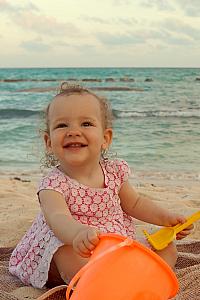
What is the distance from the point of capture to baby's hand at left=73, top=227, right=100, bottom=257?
1.44m

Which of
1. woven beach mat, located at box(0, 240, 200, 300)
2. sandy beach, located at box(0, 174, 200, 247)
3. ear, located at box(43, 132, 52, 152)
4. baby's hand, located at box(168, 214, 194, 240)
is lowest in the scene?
sandy beach, located at box(0, 174, 200, 247)

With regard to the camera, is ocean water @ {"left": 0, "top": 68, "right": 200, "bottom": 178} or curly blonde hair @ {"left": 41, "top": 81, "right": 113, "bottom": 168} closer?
curly blonde hair @ {"left": 41, "top": 81, "right": 113, "bottom": 168}

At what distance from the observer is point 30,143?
22.7 ft

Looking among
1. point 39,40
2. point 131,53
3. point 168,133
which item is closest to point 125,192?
point 168,133

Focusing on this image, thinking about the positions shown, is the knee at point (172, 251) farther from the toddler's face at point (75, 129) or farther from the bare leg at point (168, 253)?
the toddler's face at point (75, 129)

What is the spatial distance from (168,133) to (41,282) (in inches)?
240

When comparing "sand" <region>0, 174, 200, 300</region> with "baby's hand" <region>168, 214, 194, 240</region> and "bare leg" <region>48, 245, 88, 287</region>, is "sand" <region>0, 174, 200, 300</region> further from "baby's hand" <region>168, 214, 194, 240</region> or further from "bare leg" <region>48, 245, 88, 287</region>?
"baby's hand" <region>168, 214, 194, 240</region>

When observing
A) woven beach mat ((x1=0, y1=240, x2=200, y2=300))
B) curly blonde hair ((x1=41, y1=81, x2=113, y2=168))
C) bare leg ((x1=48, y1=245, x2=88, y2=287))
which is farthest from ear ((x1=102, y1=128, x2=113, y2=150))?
woven beach mat ((x1=0, y1=240, x2=200, y2=300))

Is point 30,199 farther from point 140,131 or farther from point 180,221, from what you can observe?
point 140,131

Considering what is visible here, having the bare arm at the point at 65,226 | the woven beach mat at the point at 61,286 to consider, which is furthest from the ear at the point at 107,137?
the woven beach mat at the point at 61,286

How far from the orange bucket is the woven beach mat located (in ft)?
1.59

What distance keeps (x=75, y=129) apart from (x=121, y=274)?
0.73 metres

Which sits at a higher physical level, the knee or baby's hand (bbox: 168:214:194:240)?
baby's hand (bbox: 168:214:194:240)

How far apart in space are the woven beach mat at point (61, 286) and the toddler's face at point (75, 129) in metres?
0.46
